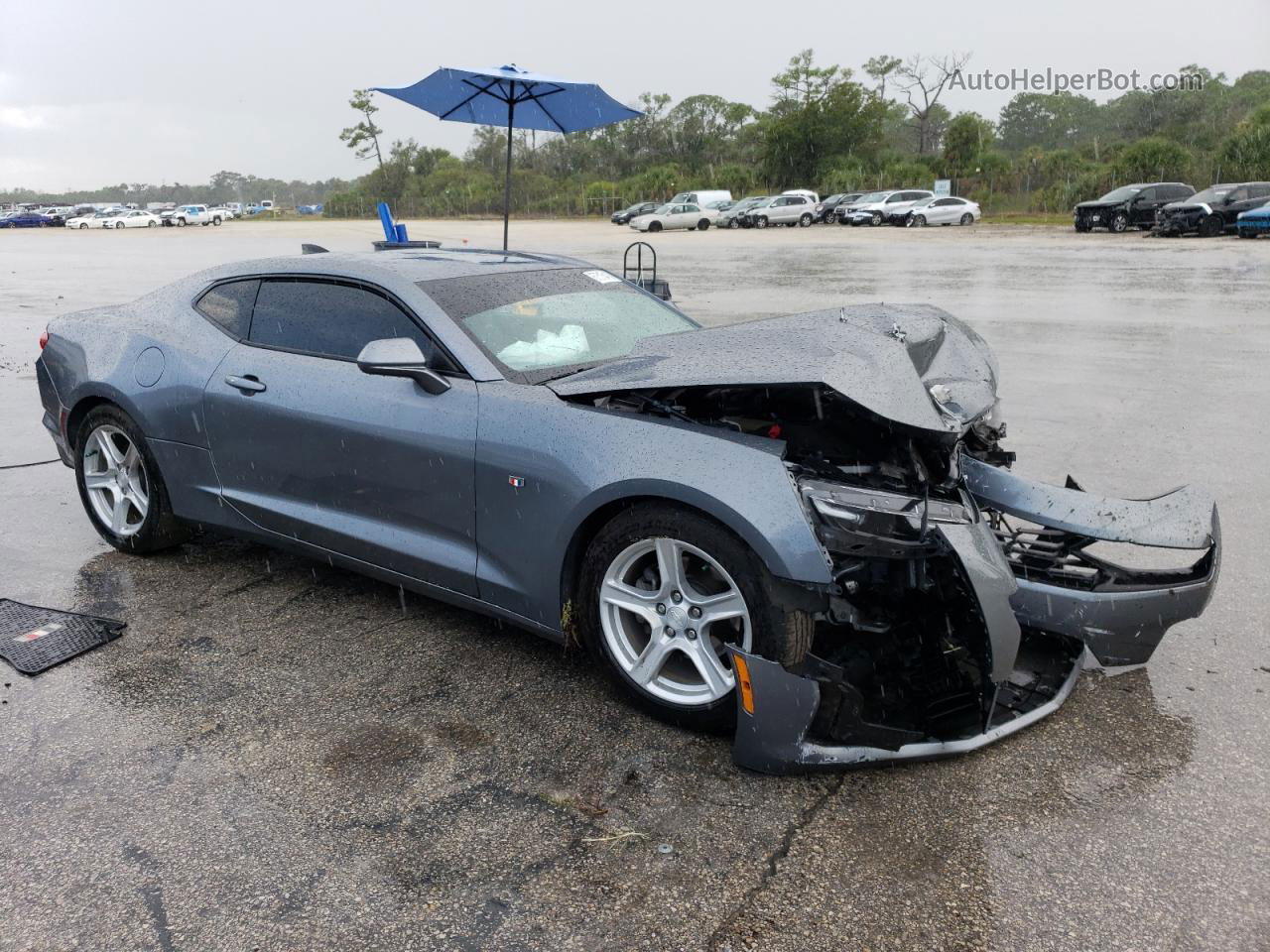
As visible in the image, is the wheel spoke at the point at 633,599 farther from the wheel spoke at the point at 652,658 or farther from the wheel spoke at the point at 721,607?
the wheel spoke at the point at 721,607

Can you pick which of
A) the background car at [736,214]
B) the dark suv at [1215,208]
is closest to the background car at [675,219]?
the background car at [736,214]

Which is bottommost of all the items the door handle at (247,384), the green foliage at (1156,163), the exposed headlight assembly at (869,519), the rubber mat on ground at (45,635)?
the rubber mat on ground at (45,635)

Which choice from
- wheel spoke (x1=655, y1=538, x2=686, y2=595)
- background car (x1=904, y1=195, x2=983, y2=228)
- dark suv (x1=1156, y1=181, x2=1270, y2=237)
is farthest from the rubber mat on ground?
background car (x1=904, y1=195, x2=983, y2=228)

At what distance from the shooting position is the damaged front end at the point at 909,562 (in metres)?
2.89

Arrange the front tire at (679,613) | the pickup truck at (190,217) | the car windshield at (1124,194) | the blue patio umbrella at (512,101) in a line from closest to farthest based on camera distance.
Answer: the front tire at (679,613), the blue patio umbrella at (512,101), the car windshield at (1124,194), the pickup truck at (190,217)

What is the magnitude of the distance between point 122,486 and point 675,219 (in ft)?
146

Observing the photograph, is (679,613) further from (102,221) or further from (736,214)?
(102,221)

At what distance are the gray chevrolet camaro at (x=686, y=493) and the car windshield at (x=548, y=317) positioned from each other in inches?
0.6

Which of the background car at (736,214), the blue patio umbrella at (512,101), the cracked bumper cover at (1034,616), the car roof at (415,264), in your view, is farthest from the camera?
the background car at (736,214)

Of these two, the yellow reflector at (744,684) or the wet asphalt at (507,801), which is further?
the yellow reflector at (744,684)

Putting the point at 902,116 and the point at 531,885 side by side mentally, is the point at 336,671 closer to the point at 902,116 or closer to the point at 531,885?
the point at 531,885

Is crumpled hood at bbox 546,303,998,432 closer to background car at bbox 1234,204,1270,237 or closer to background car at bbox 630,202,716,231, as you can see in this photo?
background car at bbox 1234,204,1270,237

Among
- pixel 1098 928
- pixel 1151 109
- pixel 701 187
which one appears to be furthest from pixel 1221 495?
pixel 1151 109

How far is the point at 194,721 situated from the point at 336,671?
Answer: 1.72 feet
